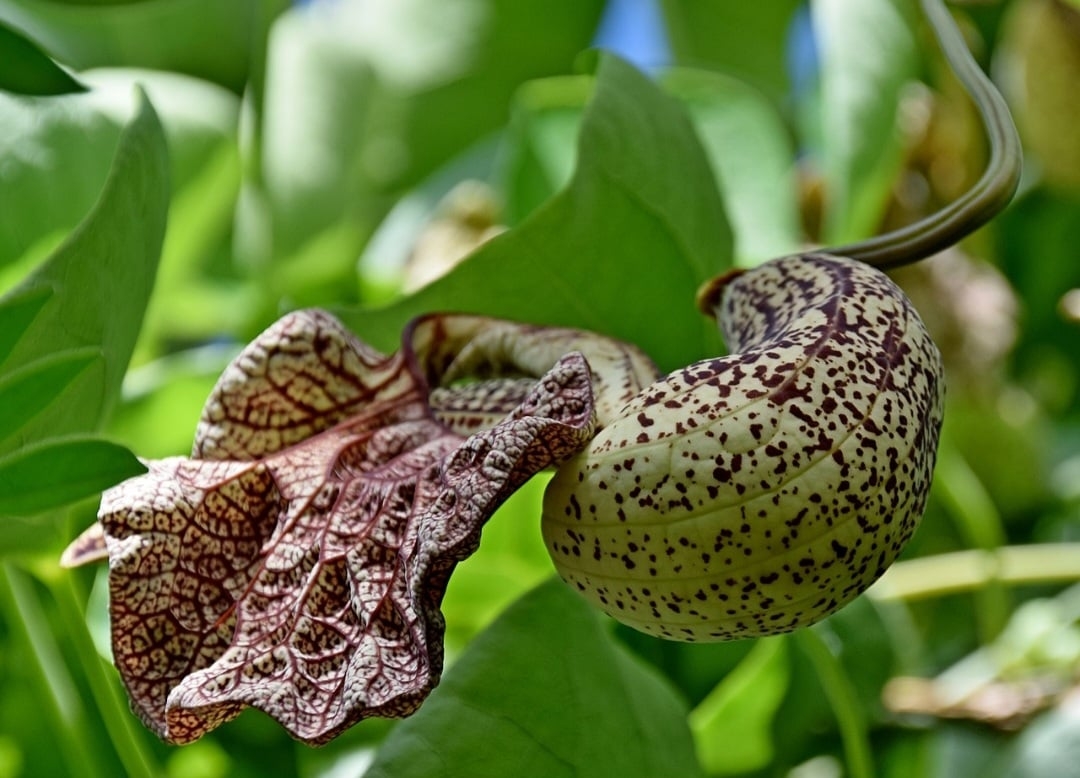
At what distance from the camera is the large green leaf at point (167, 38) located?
→ 1.16 metres

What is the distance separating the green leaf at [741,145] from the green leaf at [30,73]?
0.44 metres

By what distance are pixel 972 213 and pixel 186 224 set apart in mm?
534

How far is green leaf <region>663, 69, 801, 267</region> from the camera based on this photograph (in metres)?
0.84

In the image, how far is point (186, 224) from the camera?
2.71 feet

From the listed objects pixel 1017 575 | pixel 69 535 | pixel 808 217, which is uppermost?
pixel 69 535

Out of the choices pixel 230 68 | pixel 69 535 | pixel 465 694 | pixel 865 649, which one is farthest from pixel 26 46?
pixel 230 68

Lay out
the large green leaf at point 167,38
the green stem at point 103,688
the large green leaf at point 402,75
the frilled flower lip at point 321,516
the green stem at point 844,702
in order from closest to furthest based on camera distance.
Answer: the frilled flower lip at point 321,516 < the green stem at point 103,688 < the green stem at point 844,702 < the large green leaf at point 402,75 < the large green leaf at point 167,38

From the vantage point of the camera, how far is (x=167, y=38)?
1.20 m

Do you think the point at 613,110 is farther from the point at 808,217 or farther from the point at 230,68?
the point at 230,68

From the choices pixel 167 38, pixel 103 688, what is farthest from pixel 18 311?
pixel 167 38

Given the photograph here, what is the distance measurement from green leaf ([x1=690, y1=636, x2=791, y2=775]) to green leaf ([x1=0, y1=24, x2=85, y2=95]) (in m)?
0.40

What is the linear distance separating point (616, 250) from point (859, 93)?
236mm

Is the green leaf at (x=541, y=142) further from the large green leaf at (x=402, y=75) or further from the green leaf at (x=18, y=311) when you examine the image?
the green leaf at (x=18, y=311)

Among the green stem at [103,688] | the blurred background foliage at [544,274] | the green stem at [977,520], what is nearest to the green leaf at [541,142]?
the blurred background foliage at [544,274]
